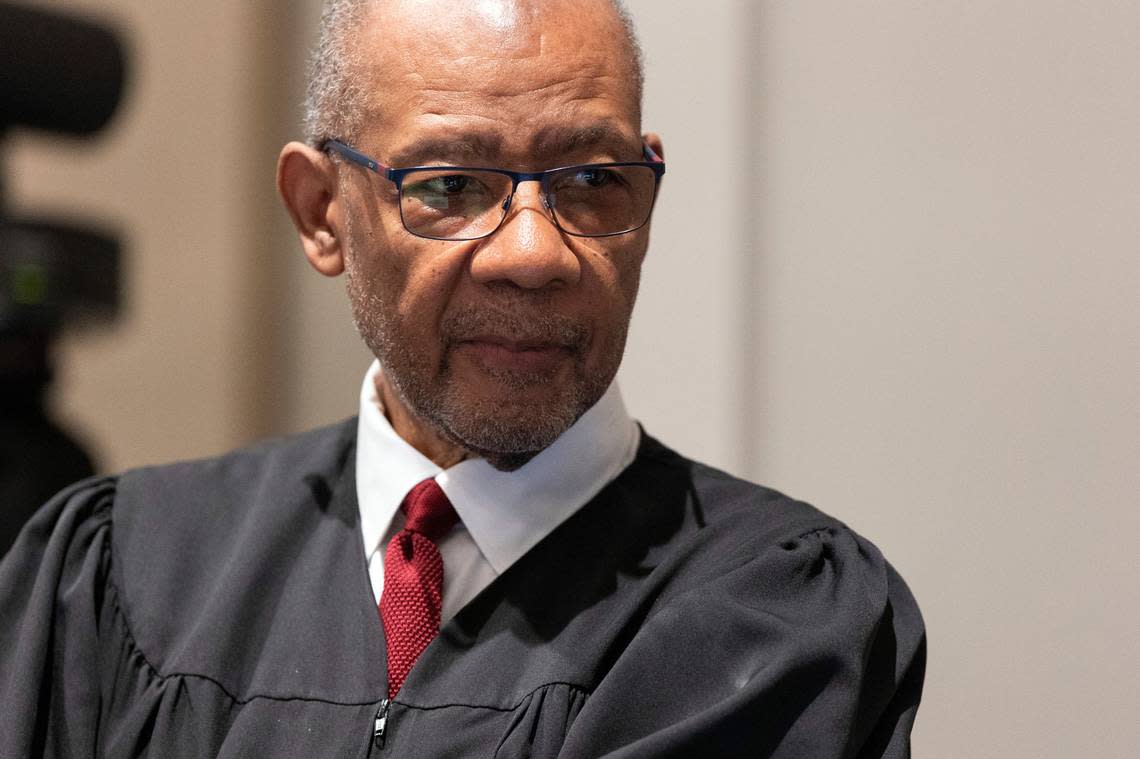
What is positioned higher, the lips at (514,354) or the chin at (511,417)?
the lips at (514,354)

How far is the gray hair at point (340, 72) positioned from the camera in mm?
1457

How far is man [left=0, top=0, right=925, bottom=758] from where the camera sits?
130 centimetres

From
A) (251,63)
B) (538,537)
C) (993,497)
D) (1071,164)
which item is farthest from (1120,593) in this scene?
(251,63)

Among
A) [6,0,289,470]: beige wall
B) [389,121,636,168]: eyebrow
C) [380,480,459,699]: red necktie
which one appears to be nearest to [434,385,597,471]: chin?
[380,480,459,699]: red necktie

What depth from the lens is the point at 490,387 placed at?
138 centimetres

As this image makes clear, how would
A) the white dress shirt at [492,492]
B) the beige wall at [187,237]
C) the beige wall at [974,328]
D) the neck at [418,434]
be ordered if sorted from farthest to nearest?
the beige wall at [187,237] → the beige wall at [974,328] → the neck at [418,434] → the white dress shirt at [492,492]

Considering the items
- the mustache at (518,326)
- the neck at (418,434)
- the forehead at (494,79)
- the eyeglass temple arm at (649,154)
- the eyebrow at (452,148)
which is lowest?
the neck at (418,434)

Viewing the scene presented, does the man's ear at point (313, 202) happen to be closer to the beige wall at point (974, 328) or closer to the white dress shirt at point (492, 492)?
the white dress shirt at point (492, 492)

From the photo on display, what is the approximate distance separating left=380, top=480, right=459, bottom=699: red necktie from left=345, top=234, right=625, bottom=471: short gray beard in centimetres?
8

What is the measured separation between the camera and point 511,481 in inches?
57.6

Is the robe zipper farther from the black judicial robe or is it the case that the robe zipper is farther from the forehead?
the forehead

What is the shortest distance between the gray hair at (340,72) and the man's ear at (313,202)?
2 cm

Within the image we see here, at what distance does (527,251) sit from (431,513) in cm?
32

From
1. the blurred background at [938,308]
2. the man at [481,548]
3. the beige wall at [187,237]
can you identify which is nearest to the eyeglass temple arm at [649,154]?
the man at [481,548]
